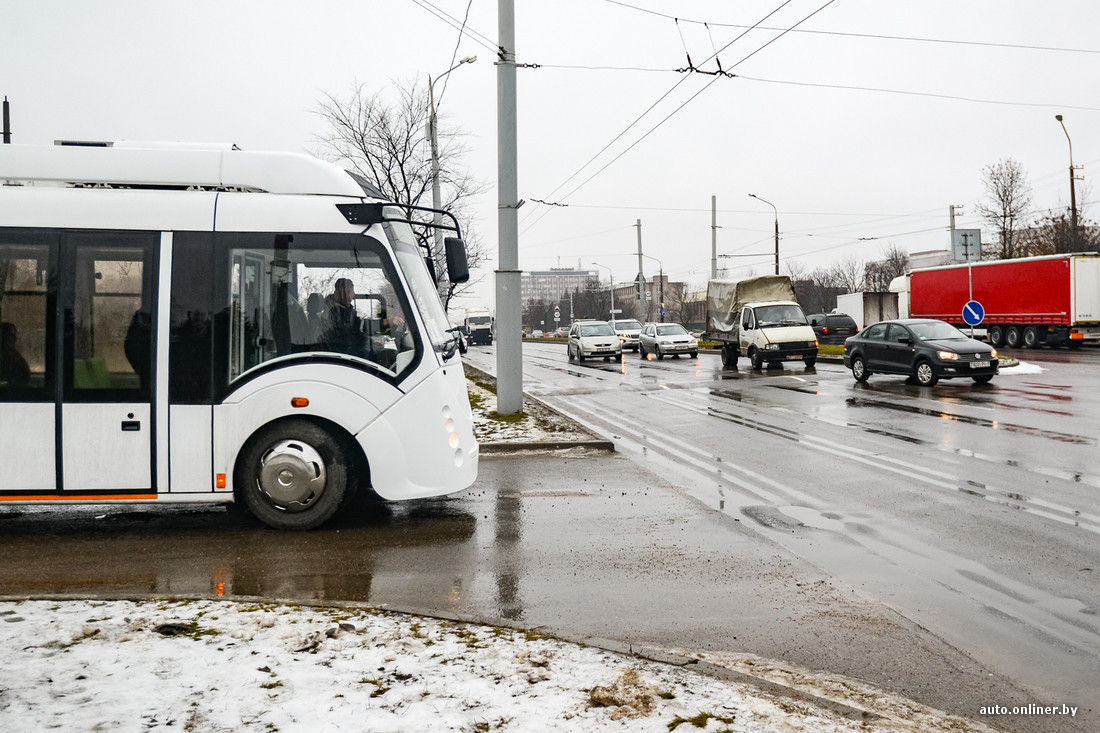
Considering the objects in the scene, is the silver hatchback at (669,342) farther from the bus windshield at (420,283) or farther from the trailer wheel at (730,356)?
the bus windshield at (420,283)

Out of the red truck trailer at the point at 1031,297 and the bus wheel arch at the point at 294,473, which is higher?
the red truck trailer at the point at 1031,297

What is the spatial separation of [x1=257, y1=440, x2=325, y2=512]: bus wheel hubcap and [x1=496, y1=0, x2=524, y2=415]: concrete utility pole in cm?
669

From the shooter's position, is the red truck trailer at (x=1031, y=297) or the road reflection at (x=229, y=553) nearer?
the road reflection at (x=229, y=553)

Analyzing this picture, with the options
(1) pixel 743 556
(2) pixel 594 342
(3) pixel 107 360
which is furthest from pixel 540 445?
(2) pixel 594 342

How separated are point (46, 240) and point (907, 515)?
7.33m

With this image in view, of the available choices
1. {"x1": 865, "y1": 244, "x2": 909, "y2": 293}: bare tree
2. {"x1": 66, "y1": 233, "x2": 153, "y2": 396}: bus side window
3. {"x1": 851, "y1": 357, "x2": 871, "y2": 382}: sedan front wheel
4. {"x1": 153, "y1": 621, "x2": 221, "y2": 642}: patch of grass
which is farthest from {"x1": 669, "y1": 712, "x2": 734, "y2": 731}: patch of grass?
{"x1": 865, "y1": 244, "x2": 909, "y2": 293}: bare tree

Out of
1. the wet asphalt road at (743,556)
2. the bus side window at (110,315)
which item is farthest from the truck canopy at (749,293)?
the bus side window at (110,315)

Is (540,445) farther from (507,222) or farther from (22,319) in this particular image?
(22,319)

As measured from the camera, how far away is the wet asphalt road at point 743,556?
443 centimetres

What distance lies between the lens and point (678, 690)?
360 centimetres

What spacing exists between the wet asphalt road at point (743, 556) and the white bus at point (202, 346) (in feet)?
1.65

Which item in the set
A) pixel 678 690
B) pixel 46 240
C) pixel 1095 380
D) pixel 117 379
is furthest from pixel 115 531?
pixel 1095 380

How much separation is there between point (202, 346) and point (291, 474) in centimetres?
123

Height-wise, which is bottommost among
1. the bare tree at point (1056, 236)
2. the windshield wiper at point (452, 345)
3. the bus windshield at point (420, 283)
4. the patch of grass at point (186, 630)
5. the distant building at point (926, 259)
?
the patch of grass at point (186, 630)
